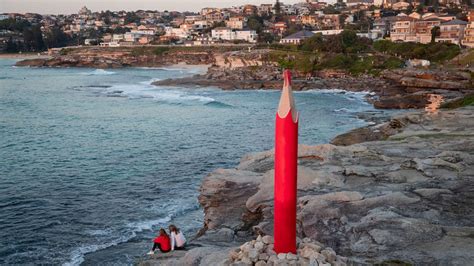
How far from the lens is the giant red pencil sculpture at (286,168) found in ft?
36.0

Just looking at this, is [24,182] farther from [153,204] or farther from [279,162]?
[279,162]

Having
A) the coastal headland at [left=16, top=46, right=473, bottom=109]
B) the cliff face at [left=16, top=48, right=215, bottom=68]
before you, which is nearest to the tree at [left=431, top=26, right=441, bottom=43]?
the coastal headland at [left=16, top=46, right=473, bottom=109]

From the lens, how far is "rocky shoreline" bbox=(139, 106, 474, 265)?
13.8m

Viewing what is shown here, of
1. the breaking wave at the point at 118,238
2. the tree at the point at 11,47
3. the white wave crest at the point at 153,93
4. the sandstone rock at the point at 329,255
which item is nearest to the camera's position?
the sandstone rock at the point at 329,255

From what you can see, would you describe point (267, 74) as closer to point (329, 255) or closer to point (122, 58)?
point (122, 58)

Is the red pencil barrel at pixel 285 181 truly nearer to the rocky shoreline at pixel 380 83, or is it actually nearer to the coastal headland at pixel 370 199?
the coastal headland at pixel 370 199

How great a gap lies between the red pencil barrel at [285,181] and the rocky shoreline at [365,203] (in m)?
0.66

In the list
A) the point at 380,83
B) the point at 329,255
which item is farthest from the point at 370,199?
the point at 380,83

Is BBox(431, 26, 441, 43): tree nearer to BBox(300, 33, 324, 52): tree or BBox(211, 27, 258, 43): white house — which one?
BBox(300, 33, 324, 52): tree

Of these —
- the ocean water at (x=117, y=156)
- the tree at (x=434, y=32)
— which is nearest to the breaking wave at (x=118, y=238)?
the ocean water at (x=117, y=156)

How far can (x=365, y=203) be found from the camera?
17203 mm

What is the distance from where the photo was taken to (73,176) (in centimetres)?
3114

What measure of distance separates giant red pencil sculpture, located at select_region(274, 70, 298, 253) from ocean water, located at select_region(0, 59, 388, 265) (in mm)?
9193

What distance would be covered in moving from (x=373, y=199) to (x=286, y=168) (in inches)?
296
